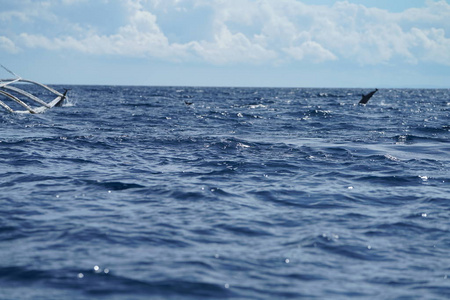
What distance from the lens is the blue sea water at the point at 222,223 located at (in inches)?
243

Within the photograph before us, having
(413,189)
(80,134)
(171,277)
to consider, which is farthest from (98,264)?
(80,134)

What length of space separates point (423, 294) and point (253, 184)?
21.4 ft

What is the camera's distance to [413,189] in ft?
39.3

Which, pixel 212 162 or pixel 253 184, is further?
pixel 212 162

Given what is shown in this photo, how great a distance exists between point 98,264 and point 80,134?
674 inches

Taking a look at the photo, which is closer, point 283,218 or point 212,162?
point 283,218

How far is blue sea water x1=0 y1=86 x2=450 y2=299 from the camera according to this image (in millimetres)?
6172

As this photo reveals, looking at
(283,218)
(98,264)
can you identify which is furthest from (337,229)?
(98,264)

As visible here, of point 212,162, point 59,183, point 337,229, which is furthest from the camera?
point 212,162

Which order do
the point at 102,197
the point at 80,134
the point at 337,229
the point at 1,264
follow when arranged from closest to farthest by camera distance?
the point at 1,264 → the point at 337,229 → the point at 102,197 → the point at 80,134

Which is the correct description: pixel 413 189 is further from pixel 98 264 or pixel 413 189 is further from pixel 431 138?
pixel 431 138

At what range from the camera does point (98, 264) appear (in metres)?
6.60

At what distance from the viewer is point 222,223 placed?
8.79 m

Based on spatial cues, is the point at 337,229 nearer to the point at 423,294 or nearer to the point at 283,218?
the point at 283,218
